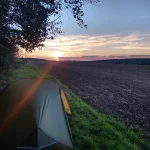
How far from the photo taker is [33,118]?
7.66 m

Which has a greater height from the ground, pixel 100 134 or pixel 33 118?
pixel 33 118

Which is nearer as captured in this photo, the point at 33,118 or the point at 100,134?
the point at 33,118

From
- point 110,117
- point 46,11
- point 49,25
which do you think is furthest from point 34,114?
point 49,25

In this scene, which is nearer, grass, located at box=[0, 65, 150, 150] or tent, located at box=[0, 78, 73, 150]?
tent, located at box=[0, 78, 73, 150]

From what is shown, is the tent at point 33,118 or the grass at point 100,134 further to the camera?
the grass at point 100,134

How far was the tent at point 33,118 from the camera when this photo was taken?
7117 mm

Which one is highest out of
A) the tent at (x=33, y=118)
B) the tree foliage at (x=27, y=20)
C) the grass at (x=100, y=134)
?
the tree foliage at (x=27, y=20)

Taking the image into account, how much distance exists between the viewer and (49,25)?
15664mm

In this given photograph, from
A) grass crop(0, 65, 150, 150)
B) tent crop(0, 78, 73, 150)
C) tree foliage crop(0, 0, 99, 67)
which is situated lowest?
grass crop(0, 65, 150, 150)

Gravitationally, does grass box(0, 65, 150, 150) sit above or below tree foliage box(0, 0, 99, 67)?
below

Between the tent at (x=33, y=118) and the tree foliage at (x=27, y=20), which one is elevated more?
the tree foliage at (x=27, y=20)

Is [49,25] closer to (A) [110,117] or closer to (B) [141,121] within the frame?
(A) [110,117]

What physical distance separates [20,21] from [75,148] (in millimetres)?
8334

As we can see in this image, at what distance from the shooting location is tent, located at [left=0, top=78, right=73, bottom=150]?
712 cm
